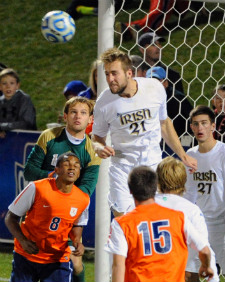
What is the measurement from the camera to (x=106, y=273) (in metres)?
5.55

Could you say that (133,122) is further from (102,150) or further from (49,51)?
(49,51)

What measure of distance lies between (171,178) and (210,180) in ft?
4.28

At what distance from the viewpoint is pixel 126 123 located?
5.23 metres

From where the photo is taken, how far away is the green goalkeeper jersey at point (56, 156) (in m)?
5.18

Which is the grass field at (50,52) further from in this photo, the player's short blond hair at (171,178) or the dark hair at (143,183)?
the dark hair at (143,183)

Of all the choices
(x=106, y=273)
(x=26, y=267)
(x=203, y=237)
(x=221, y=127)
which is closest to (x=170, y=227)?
(x=203, y=237)

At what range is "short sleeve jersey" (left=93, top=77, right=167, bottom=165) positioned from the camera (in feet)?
17.2

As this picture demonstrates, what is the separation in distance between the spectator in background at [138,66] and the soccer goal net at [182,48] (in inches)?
0.4

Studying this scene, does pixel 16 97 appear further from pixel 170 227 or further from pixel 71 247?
pixel 170 227

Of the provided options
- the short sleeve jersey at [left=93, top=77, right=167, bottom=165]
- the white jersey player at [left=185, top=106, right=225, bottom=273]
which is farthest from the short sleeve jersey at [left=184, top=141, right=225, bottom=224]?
the short sleeve jersey at [left=93, top=77, right=167, bottom=165]

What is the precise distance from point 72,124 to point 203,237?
4.47 ft

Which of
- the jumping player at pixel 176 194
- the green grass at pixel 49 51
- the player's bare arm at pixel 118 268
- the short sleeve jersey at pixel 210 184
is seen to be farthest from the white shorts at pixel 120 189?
the green grass at pixel 49 51

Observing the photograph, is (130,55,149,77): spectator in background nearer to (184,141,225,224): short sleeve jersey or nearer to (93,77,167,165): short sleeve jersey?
(93,77,167,165): short sleeve jersey

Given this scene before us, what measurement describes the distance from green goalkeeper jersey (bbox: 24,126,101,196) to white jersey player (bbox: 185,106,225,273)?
791 millimetres
